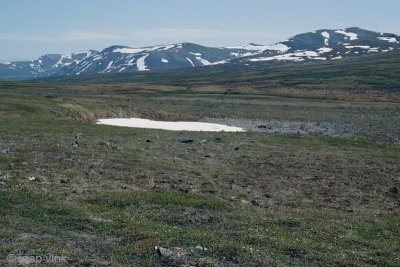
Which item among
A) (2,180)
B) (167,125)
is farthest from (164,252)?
(167,125)

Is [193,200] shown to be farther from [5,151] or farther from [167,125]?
[167,125]

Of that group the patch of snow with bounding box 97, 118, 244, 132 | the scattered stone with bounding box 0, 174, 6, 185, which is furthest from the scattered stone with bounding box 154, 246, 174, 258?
the patch of snow with bounding box 97, 118, 244, 132

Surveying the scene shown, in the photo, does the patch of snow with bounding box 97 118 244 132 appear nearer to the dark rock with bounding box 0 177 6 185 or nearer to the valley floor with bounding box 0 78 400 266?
the valley floor with bounding box 0 78 400 266

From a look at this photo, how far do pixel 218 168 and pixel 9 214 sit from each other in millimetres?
14806

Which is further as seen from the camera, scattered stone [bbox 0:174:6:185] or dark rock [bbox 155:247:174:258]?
scattered stone [bbox 0:174:6:185]

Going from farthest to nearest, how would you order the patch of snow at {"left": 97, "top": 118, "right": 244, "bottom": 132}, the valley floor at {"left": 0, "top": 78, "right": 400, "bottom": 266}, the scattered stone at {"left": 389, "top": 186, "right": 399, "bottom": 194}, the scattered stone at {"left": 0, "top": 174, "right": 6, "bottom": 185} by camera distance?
1. the patch of snow at {"left": 97, "top": 118, "right": 244, "bottom": 132}
2. the scattered stone at {"left": 389, "top": 186, "right": 399, "bottom": 194}
3. the scattered stone at {"left": 0, "top": 174, "right": 6, "bottom": 185}
4. the valley floor at {"left": 0, "top": 78, "right": 400, "bottom": 266}

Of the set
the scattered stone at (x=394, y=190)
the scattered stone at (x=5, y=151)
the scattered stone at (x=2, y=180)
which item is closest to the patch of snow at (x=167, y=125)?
the scattered stone at (x=5, y=151)

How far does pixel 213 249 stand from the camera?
11812 millimetres

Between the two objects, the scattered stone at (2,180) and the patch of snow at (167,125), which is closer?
the scattered stone at (2,180)

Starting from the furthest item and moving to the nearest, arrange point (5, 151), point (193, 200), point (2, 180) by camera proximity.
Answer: point (5, 151)
point (2, 180)
point (193, 200)

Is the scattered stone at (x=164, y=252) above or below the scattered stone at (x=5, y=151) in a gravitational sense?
below

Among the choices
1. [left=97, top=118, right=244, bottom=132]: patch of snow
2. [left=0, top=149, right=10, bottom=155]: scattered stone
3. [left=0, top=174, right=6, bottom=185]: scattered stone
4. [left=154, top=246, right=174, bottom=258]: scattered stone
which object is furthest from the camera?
[left=97, top=118, right=244, bottom=132]: patch of snow

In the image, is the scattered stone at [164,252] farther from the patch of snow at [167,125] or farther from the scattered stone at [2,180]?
the patch of snow at [167,125]

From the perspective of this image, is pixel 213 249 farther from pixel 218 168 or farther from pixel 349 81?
pixel 349 81
